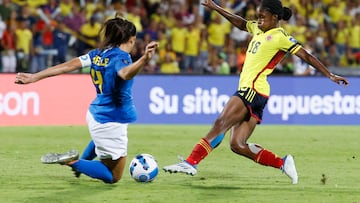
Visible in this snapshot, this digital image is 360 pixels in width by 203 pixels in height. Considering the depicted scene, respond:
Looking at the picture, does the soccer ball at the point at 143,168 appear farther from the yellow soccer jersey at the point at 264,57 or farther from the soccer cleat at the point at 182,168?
the yellow soccer jersey at the point at 264,57

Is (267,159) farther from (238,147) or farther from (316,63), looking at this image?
(316,63)

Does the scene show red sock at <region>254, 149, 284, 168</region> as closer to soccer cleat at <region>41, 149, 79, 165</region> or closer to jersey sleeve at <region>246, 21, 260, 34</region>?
jersey sleeve at <region>246, 21, 260, 34</region>

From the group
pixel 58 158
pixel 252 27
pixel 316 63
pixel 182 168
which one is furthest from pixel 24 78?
pixel 316 63

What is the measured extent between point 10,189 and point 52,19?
1379cm

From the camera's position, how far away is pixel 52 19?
910 inches

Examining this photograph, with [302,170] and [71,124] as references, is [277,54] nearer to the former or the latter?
[302,170]

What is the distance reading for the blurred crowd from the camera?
2219cm

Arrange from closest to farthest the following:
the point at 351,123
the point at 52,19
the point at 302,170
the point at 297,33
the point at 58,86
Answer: the point at 302,170, the point at 58,86, the point at 351,123, the point at 52,19, the point at 297,33

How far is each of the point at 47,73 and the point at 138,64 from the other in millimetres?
1243

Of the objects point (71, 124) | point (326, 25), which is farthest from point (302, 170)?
point (326, 25)

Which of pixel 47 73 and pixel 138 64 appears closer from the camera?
pixel 138 64

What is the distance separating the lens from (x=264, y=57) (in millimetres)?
10422

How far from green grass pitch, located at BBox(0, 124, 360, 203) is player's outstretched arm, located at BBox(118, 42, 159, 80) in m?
1.25

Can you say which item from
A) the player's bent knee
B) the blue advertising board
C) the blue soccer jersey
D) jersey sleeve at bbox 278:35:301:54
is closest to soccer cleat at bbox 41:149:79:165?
the blue soccer jersey
